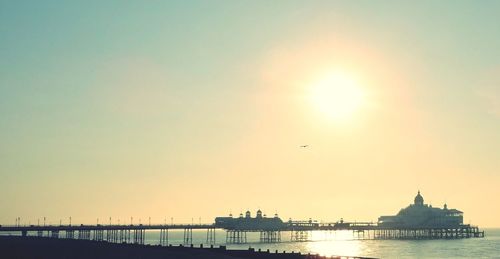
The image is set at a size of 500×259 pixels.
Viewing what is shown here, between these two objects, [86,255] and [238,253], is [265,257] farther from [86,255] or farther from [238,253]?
[86,255]

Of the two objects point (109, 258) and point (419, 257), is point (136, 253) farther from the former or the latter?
point (419, 257)

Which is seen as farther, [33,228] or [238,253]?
[33,228]

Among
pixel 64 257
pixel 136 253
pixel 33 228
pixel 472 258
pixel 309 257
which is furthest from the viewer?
pixel 33 228

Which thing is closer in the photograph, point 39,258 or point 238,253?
point 39,258

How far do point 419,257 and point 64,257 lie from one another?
3185 inches

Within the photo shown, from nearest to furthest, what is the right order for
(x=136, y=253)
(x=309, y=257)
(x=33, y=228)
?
(x=309, y=257)
(x=136, y=253)
(x=33, y=228)

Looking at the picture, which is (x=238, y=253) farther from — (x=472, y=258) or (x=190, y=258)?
(x=472, y=258)

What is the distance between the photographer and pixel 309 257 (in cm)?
5791

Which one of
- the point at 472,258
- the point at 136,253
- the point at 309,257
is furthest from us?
the point at 472,258

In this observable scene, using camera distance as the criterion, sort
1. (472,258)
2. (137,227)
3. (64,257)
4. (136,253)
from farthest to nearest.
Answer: (137,227)
(472,258)
(136,253)
(64,257)

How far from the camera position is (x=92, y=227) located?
188125 mm

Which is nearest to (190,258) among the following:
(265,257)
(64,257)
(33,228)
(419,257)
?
(265,257)

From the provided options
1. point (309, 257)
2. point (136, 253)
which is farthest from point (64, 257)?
point (309, 257)

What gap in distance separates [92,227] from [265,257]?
133428 millimetres
